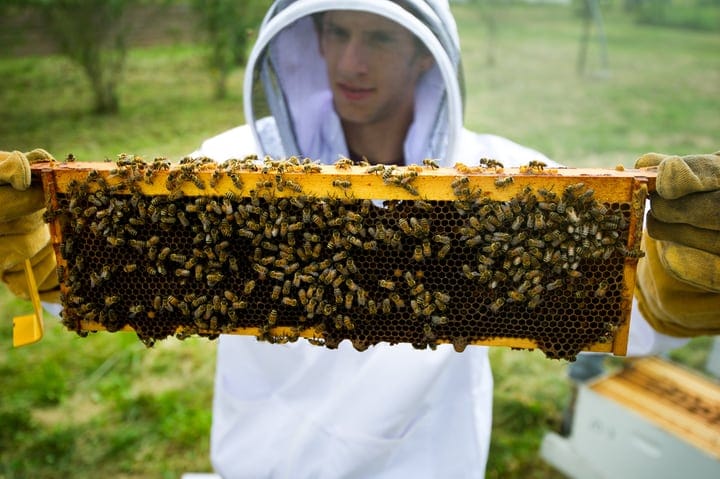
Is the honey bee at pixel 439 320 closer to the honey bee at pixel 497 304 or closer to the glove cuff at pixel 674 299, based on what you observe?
the honey bee at pixel 497 304

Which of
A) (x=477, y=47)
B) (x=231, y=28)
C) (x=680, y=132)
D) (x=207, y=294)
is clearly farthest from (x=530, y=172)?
(x=477, y=47)

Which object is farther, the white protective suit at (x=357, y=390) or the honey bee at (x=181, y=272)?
the white protective suit at (x=357, y=390)

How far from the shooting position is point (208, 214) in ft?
7.00

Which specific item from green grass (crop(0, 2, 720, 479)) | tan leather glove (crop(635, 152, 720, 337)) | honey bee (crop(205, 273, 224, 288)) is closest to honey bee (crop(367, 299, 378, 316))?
honey bee (crop(205, 273, 224, 288))

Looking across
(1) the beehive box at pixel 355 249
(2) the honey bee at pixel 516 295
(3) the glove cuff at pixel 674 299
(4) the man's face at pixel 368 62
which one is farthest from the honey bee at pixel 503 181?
(4) the man's face at pixel 368 62

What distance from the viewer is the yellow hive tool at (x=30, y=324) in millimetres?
2473

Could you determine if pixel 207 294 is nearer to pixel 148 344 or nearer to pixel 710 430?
pixel 148 344

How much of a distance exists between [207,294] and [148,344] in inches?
14.6

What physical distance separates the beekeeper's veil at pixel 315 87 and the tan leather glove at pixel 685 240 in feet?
3.41

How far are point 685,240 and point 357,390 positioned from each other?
169cm

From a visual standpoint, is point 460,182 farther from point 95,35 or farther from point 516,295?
point 95,35

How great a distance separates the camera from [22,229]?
2389 millimetres

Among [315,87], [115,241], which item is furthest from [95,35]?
[115,241]

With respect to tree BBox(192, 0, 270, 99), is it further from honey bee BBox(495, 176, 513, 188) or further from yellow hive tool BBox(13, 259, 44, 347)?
honey bee BBox(495, 176, 513, 188)
